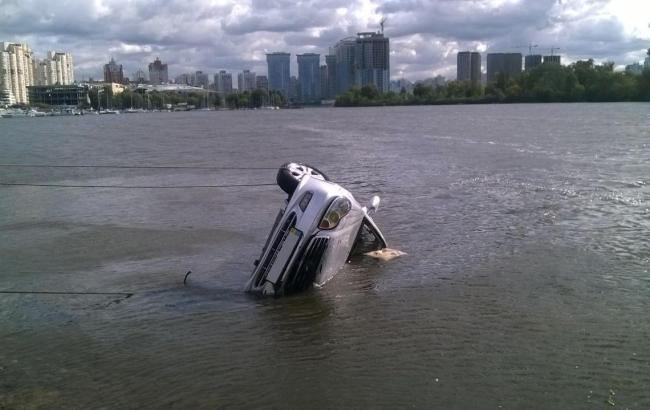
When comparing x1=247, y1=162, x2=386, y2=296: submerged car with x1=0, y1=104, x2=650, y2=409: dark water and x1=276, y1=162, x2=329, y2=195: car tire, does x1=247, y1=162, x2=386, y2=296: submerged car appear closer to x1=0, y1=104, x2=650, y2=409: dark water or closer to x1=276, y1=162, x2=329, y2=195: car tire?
x1=276, y1=162, x2=329, y2=195: car tire

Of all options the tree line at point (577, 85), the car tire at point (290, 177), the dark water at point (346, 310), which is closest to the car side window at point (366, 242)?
the dark water at point (346, 310)

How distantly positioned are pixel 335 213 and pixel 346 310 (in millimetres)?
1753

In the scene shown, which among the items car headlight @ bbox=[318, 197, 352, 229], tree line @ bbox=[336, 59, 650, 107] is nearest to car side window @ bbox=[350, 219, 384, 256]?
car headlight @ bbox=[318, 197, 352, 229]

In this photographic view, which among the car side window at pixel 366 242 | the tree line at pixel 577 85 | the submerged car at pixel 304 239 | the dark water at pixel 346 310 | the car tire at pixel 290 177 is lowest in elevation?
the dark water at pixel 346 310

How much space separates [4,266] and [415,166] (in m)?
24.1

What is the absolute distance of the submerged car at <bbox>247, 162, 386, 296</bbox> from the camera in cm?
1140

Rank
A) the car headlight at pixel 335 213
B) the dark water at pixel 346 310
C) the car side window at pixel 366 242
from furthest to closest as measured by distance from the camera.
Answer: the car side window at pixel 366 242, the car headlight at pixel 335 213, the dark water at pixel 346 310

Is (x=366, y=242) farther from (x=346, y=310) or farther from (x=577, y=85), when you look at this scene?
(x=577, y=85)

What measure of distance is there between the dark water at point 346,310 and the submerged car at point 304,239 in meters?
0.38

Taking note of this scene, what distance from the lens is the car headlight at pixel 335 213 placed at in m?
11.5

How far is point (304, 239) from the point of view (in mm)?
11312

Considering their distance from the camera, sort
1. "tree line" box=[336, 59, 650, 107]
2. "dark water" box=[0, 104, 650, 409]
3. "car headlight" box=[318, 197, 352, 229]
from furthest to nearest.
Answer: "tree line" box=[336, 59, 650, 107]
"car headlight" box=[318, 197, 352, 229]
"dark water" box=[0, 104, 650, 409]

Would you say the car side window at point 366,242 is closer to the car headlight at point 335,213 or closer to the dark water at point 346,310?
the dark water at point 346,310

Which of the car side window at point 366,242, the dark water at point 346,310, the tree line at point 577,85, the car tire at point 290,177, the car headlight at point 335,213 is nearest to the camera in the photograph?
the dark water at point 346,310
